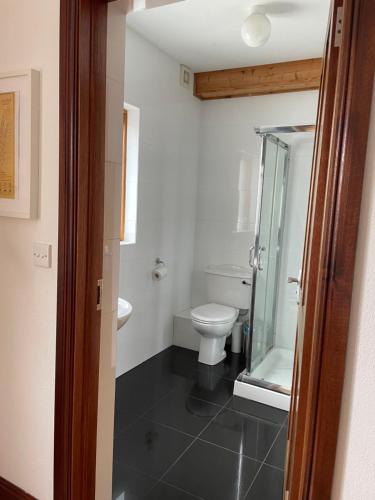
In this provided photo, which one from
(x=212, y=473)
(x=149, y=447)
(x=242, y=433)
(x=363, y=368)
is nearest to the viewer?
(x=363, y=368)

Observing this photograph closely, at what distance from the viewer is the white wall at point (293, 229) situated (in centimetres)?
341

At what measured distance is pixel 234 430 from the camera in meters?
2.42

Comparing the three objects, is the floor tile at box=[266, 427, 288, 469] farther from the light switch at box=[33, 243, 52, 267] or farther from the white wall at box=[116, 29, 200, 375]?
the light switch at box=[33, 243, 52, 267]

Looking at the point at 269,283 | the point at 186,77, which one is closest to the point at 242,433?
the point at 269,283

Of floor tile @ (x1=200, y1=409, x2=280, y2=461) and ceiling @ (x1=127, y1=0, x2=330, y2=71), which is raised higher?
ceiling @ (x1=127, y1=0, x2=330, y2=71)

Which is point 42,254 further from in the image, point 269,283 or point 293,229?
point 293,229

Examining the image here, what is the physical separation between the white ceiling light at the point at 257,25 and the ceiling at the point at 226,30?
0.15ft

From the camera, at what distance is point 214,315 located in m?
3.30

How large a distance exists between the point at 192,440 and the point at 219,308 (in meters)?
1.37

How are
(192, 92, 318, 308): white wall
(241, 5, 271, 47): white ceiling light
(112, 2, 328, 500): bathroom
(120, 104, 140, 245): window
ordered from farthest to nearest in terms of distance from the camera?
(192, 92, 318, 308): white wall → (120, 104, 140, 245): window → (241, 5, 271, 47): white ceiling light → (112, 2, 328, 500): bathroom

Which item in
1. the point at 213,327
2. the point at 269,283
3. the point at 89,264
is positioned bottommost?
the point at 213,327

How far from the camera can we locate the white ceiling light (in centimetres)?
243

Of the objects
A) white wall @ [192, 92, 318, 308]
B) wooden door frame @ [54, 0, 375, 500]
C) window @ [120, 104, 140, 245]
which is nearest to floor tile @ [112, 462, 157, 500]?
wooden door frame @ [54, 0, 375, 500]

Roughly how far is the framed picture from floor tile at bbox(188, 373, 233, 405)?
6.42ft
